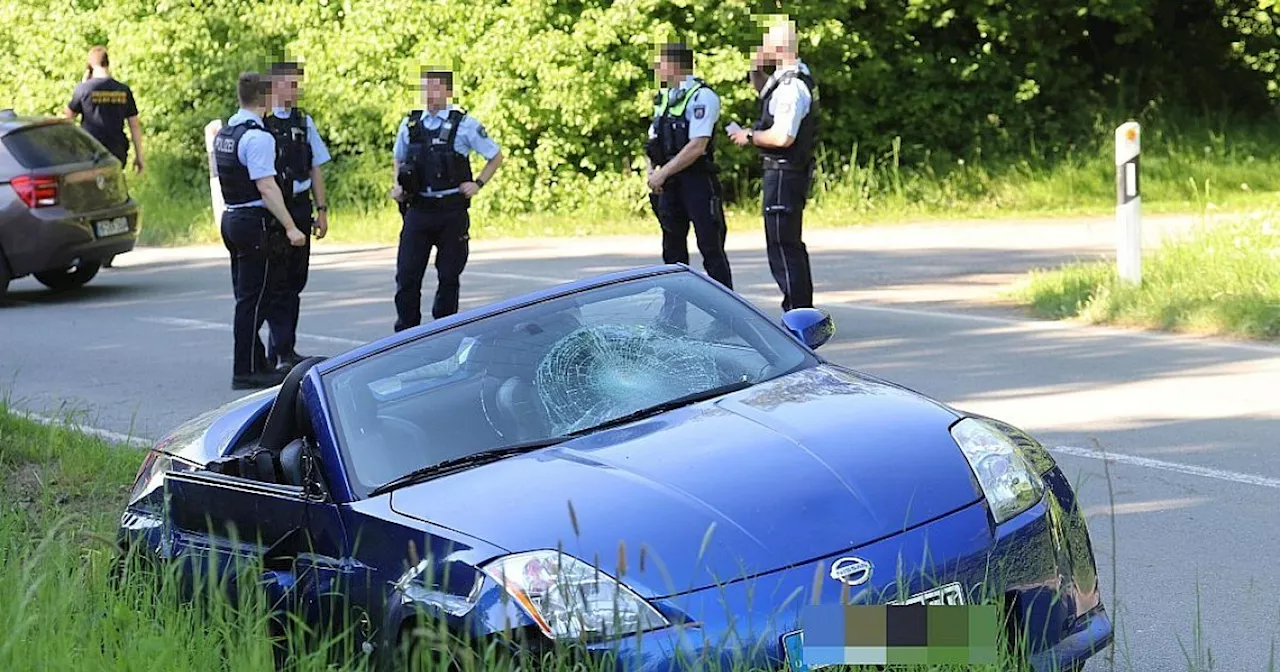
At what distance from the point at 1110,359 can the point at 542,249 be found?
838cm

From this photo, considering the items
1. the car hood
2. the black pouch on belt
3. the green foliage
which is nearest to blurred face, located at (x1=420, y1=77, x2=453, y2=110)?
the black pouch on belt

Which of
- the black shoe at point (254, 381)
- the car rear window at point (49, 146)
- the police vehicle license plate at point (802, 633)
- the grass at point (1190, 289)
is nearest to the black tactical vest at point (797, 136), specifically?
the grass at point (1190, 289)

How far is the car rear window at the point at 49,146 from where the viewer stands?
15078 mm

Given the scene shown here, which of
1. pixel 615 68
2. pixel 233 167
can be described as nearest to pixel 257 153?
pixel 233 167

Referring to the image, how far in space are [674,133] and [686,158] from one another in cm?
22

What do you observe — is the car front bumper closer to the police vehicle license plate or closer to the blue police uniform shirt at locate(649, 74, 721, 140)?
the police vehicle license plate

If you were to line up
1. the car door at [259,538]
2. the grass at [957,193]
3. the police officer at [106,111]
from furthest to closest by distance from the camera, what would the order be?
the grass at [957,193]
the police officer at [106,111]
the car door at [259,538]

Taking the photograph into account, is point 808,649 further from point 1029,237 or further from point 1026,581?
point 1029,237

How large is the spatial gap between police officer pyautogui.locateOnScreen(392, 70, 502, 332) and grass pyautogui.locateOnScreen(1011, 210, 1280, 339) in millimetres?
3930

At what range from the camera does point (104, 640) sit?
422 centimetres

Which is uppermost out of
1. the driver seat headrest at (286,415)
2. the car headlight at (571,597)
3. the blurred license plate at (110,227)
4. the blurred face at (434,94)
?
the blurred face at (434,94)

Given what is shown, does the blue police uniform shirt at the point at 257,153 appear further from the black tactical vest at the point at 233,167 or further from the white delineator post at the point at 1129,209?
the white delineator post at the point at 1129,209

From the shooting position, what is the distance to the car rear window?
15078mm

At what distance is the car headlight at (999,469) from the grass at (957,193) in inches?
558
